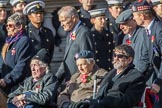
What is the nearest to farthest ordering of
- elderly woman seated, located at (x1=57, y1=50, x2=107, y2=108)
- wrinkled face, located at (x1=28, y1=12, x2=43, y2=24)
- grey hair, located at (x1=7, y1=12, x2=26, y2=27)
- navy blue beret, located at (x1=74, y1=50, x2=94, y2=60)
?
elderly woman seated, located at (x1=57, y1=50, x2=107, y2=108)
navy blue beret, located at (x1=74, y1=50, x2=94, y2=60)
grey hair, located at (x1=7, y1=12, x2=26, y2=27)
wrinkled face, located at (x1=28, y1=12, x2=43, y2=24)

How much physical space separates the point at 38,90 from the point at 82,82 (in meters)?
0.63

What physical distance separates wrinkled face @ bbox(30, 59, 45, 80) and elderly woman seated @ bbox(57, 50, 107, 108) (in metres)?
0.41

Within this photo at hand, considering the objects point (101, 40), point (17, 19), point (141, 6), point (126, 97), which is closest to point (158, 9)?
point (141, 6)

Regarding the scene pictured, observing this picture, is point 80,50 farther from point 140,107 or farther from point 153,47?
point 140,107

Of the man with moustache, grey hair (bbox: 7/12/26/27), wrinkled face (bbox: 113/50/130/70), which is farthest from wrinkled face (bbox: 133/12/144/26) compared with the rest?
grey hair (bbox: 7/12/26/27)

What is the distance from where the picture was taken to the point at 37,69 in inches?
503

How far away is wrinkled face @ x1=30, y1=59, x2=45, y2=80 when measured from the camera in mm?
12773

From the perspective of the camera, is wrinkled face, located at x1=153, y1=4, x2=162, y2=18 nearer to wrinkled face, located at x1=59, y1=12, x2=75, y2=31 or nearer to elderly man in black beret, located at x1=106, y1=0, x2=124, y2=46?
wrinkled face, located at x1=59, y1=12, x2=75, y2=31

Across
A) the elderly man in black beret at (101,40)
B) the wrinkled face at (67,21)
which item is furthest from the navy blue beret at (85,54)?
the elderly man in black beret at (101,40)

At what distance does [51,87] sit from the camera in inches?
498

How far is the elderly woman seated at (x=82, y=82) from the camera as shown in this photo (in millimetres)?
12438

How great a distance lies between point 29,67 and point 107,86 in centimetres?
214

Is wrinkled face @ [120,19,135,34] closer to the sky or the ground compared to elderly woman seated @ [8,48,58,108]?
closer to the sky

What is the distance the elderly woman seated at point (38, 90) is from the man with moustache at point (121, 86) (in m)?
0.63
